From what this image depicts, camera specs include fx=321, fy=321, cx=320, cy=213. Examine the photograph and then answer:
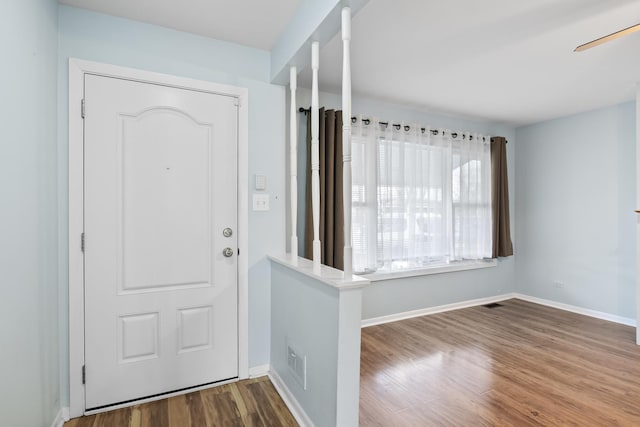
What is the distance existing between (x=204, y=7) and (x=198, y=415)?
8.04 ft

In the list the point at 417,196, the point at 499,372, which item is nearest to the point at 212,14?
the point at 417,196

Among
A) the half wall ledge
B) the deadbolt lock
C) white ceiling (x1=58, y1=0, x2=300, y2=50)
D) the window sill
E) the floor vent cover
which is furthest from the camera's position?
the floor vent cover

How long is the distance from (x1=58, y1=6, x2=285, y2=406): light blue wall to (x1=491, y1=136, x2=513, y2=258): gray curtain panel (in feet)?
10.7

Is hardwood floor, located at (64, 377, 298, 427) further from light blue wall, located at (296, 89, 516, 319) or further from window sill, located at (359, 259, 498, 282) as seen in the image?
window sill, located at (359, 259, 498, 282)

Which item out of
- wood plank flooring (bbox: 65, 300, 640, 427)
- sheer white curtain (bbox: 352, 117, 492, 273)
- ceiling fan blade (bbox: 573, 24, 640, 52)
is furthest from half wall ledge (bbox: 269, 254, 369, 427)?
ceiling fan blade (bbox: 573, 24, 640, 52)

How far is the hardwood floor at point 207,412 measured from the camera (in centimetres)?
186

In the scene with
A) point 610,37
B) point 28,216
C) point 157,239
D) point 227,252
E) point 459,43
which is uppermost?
point 459,43

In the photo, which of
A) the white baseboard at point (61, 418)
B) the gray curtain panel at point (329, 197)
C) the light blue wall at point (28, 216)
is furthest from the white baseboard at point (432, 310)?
the light blue wall at point (28, 216)

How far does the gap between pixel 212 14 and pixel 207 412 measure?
8.04ft

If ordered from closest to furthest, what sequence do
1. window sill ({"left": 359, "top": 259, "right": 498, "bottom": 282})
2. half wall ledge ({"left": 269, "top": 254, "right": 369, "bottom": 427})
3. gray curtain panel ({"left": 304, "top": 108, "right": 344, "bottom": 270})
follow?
half wall ledge ({"left": 269, "top": 254, "right": 369, "bottom": 427}) → gray curtain panel ({"left": 304, "top": 108, "right": 344, "bottom": 270}) → window sill ({"left": 359, "top": 259, "right": 498, "bottom": 282})

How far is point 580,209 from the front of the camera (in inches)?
159

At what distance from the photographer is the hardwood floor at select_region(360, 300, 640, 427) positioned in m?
1.99

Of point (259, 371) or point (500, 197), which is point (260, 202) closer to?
point (259, 371)

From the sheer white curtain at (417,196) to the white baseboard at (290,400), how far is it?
144 centimetres
